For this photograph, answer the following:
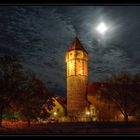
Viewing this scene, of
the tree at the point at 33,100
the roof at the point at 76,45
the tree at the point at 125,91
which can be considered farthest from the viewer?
the roof at the point at 76,45

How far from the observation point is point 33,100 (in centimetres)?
4478

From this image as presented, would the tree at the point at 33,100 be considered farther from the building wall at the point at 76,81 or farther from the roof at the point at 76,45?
the roof at the point at 76,45

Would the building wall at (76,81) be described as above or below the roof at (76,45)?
below

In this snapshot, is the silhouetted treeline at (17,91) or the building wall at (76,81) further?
the building wall at (76,81)

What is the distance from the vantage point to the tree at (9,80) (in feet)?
136

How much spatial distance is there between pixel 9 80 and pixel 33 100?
5.03 meters

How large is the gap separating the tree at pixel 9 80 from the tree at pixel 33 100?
1.21 metres

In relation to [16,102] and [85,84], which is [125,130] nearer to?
[16,102]

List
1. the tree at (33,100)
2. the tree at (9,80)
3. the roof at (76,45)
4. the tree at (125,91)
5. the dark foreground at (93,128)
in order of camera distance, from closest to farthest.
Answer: the dark foreground at (93,128) < the tree at (9,80) < the tree at (33,100) < the tree at (125,91) < the roof at (76,45)

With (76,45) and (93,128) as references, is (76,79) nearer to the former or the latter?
(76,45)

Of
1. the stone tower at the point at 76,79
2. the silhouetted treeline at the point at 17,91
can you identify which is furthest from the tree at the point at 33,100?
the stone tower at the point at 76,79

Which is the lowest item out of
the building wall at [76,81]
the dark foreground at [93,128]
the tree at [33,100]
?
the dark foreground at [93,128]

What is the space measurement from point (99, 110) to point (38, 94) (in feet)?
104

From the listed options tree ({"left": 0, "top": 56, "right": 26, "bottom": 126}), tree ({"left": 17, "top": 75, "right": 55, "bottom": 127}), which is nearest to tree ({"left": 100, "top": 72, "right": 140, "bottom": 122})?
tree ({"left": 17, "top": 75, "right": 55, "bottom": 127})
